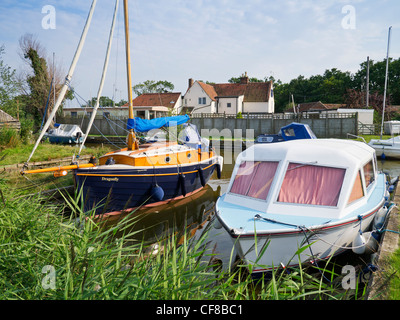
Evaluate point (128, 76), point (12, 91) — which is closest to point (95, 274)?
point (128, 76)

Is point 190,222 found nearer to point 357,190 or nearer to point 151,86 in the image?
point 357,190

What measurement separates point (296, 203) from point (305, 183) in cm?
51

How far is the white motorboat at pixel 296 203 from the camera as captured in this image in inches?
207

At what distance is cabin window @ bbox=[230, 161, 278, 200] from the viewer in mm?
6605

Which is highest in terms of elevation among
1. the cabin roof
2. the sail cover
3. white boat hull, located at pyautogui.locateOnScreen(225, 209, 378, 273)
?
the sail cover

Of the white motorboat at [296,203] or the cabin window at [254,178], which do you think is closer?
the white motorboat at [296,203]

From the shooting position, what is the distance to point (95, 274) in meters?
3.29

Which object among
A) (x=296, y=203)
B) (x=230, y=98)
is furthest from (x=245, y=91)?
(x=296, y=203)

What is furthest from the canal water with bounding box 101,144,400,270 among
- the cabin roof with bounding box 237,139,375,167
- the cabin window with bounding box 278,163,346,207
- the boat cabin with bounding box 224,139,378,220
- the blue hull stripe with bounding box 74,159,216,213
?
the cabin roof with bounding box 237,139,375,167

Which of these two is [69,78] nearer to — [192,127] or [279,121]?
[192,127]

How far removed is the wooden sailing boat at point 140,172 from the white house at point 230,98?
3546 centimetres

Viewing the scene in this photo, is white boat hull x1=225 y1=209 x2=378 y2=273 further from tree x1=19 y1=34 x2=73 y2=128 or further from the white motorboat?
tree x1=19 y1=34 x2=73 y2=128

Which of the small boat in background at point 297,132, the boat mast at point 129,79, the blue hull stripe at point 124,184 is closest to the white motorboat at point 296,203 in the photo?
the blue hull stripe at point 124,184

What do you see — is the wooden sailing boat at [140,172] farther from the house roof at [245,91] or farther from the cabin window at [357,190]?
the house roof at [245,91]
